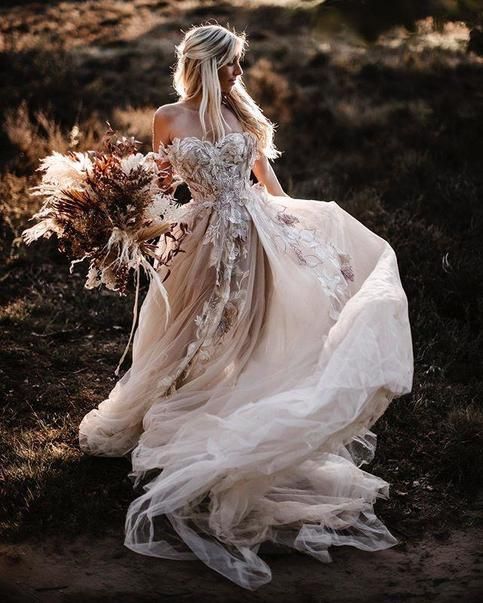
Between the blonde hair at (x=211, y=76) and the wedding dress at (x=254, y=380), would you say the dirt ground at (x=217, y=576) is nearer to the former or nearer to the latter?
the wedding dress at (x=254, y=380)

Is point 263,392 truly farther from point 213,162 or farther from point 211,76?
point 211,76

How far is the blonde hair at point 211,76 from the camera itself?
4.29 meters

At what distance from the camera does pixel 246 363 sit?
432 cm

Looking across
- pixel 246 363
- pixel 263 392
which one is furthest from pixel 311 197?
pixel 263 392

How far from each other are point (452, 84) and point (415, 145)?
364cm

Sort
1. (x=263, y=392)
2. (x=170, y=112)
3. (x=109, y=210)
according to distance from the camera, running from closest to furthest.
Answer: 1. (x=109, y=210)
2. (x=263, y=392)
3. (x=170, y=112)

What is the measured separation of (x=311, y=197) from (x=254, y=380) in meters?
5.68

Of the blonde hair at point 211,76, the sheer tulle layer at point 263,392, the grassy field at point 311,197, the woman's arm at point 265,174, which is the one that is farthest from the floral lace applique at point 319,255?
the grassy field at point 311,197

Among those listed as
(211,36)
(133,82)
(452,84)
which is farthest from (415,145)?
(211,36)

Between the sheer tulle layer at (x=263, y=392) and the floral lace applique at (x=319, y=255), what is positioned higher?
the floral lace applique at (x=319, y=255)

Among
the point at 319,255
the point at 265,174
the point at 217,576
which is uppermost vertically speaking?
the point at 265,174

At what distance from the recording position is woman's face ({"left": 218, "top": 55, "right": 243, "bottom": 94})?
4406 millimetres

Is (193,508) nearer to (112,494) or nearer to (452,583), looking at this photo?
(112,494)

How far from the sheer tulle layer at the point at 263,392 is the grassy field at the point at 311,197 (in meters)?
0.40
